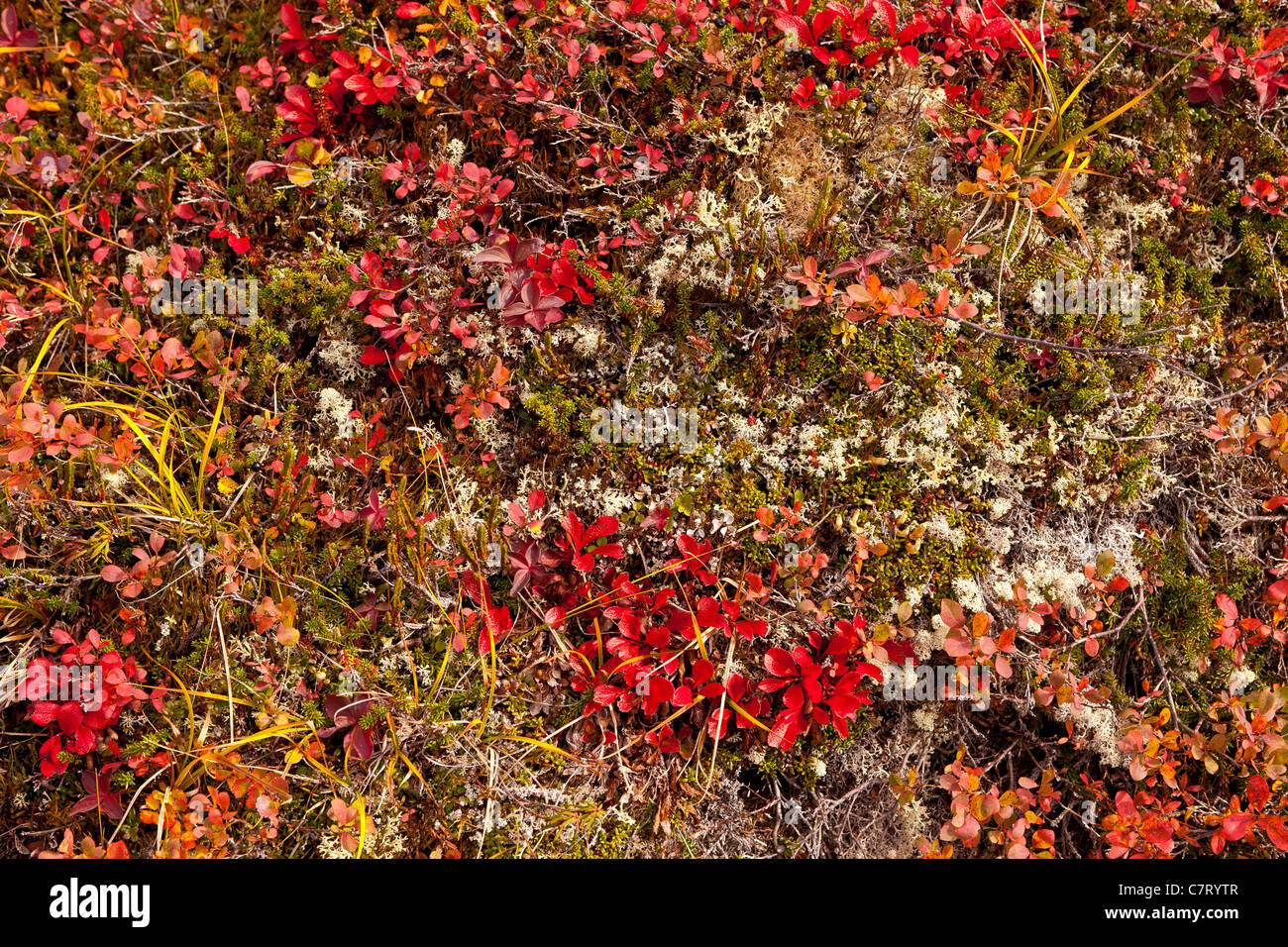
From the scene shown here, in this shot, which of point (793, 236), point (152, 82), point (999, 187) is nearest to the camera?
point (999, 187)

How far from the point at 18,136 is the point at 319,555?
2501mm

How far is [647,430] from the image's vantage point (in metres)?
3.29

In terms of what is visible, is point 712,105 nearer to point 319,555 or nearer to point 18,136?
point 319,555

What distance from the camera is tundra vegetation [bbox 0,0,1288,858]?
3.02m

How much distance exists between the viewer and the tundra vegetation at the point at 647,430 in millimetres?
3016

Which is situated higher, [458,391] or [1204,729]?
[458,391]

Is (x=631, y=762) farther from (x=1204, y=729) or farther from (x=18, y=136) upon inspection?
(x=18, y=136)

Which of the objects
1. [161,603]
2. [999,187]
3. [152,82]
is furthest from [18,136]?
[999,187]

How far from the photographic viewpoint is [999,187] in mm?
3170

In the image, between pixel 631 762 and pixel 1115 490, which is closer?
pixel 631 762

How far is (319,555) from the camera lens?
323cm
